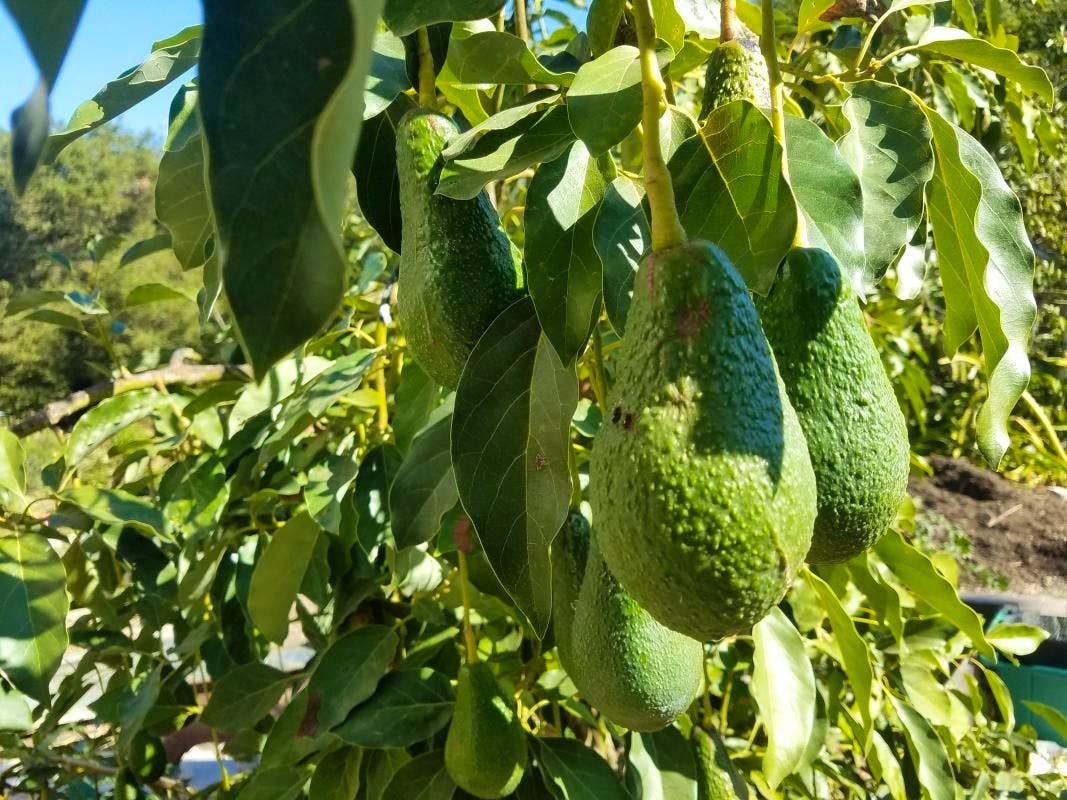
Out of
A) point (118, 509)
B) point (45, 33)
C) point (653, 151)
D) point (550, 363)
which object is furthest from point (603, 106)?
point (118, 509)

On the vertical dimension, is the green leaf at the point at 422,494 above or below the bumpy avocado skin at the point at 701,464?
below

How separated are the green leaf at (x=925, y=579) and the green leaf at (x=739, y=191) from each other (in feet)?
1.29

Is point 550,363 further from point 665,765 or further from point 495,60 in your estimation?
point 665,765

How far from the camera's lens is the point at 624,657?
0.54 meters

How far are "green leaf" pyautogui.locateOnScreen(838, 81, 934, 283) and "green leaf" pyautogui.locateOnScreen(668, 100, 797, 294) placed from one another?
9cm

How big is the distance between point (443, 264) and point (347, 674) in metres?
0.52

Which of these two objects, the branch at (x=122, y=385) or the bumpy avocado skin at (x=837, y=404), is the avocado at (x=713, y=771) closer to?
the bumpy avocado skin at (x=837, y=404)

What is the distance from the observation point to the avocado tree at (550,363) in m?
0.21

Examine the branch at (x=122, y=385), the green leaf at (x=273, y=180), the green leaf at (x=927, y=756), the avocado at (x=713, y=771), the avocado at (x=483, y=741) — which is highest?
the green leaf at (x=273, y=180)

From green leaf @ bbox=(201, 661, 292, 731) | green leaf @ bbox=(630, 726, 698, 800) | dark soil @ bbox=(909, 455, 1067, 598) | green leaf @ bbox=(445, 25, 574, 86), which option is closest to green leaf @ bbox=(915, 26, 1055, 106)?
green leaf @ bbox=(445, 25, 574, 86)

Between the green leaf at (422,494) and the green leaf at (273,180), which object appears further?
the green leaf at (422,494)

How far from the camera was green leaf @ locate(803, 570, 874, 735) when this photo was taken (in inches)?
29.6

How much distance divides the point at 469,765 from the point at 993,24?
0.99m

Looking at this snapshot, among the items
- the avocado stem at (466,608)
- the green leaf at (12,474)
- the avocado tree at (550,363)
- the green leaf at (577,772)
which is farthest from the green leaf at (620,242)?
the green leaf at (12,474)
